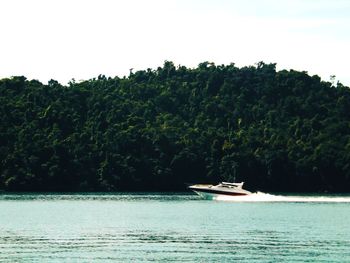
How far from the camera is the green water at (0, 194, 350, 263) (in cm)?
6669

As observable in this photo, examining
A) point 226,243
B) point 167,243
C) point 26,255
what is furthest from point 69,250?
point 226,243

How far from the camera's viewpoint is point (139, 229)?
92188 millimetres

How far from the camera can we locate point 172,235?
84438mm

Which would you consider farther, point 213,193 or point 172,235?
point 213,193

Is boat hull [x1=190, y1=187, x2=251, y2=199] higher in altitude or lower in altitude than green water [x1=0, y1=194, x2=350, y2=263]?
higher

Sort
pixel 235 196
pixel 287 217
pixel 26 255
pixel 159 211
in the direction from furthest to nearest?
pixel 235 196 → pixel 159 211 → pixel 287 217 → pixel 26 255

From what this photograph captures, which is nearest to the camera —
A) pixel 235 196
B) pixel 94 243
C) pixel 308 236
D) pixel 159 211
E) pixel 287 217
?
pixel 94 243

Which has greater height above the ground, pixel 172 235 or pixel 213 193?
pixel 213 193

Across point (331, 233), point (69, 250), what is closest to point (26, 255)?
point (69, 250)

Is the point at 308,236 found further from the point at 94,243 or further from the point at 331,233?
the point at 94,243

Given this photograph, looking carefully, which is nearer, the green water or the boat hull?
the green water

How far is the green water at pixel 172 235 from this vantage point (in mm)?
66688

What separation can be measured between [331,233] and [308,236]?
15.2 ft

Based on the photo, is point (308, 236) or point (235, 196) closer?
point (308, 236)
